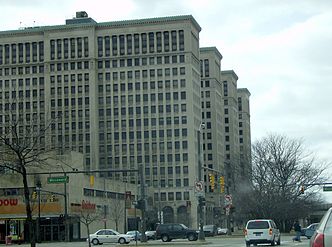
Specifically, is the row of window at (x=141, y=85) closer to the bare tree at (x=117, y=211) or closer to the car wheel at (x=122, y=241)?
the bare tree at (x=117, y=211)

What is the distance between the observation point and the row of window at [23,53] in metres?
160

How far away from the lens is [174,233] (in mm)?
66125

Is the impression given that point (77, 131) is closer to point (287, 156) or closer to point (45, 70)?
point (45, 70)

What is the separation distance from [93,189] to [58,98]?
70528 mm

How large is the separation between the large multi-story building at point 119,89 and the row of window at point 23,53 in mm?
235

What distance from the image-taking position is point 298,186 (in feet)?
254

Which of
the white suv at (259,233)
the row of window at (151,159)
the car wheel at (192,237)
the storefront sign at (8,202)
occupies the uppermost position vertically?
the row of window at (151,159)

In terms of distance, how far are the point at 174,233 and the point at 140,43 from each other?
315ft

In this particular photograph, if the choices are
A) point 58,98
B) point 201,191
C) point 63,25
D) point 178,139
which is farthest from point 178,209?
point 201,191

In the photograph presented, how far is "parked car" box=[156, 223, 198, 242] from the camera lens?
213 feet

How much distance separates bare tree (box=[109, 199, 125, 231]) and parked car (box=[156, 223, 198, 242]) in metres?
28.5

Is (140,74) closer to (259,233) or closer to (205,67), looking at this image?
(205,67)

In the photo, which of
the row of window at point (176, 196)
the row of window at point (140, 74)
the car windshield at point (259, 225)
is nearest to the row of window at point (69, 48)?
the row of window at point (140, 74)

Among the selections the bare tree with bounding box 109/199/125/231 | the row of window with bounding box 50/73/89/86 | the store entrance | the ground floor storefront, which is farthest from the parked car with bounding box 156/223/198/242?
the row of window with bounding box 50/73/89/86
